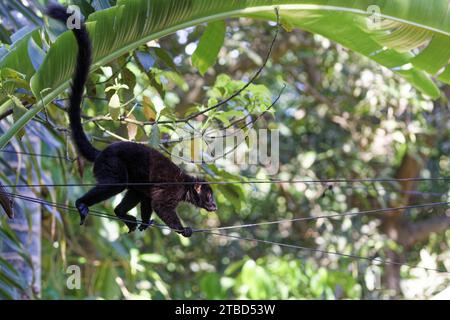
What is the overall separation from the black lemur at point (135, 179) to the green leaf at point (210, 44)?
0.55 m

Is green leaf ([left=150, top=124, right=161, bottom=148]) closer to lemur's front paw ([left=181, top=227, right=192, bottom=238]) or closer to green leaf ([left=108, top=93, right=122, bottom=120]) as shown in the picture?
green leaf ([left=108, top=93, right=122, bottom=120])

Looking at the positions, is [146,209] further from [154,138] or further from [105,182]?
[154,138]

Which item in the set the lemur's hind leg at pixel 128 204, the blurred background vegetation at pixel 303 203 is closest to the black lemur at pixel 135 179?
the lemur's hind leg at pixel 128 204

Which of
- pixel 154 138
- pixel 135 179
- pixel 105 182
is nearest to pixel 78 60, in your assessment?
pixel 154 138

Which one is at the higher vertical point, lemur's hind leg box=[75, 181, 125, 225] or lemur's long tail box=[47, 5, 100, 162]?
lemur's long tail box=[47, 5, 100, 162]

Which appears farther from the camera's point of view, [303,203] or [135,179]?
[303,203]

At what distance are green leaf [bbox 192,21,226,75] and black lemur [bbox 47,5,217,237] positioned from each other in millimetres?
547

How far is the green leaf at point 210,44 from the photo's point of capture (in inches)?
141

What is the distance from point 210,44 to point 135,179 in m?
0.80

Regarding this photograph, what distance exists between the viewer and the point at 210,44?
142 inches

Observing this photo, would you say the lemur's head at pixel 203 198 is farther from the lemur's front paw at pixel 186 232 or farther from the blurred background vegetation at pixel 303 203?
the blurred background vegetation at pixel 303 203

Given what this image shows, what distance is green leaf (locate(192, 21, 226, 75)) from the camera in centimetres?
359

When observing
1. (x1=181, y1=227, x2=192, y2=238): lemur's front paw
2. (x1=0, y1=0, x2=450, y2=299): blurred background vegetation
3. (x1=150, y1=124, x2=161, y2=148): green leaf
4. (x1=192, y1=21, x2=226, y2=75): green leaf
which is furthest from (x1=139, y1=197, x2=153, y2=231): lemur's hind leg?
(x1=0, y1=0, x2=450, y2=299): blurred background vegetation

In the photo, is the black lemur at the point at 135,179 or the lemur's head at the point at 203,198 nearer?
the black lemur at the point at 135,179
